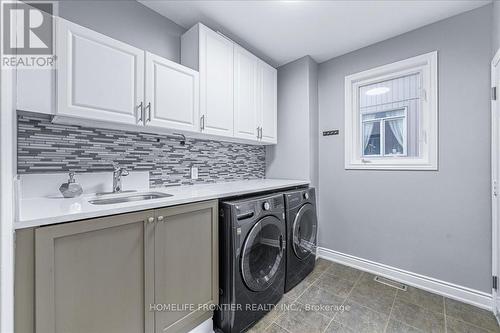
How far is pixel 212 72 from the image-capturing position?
6.48 feet

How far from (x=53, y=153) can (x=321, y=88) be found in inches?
108

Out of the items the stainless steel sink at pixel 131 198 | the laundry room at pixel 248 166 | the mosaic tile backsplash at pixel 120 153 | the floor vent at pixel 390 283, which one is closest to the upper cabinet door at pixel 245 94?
the laundry room at pixel 248 166

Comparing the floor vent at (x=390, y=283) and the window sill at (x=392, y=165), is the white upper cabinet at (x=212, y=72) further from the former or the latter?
the floor vent at (x=390, y=283)

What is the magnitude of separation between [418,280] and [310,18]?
2645 mm

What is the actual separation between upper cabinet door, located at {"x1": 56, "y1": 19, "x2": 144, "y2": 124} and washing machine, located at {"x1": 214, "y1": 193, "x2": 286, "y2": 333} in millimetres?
936

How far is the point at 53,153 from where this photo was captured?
4.51ft

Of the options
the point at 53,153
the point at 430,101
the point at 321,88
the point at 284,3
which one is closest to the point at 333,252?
the point at 430,101

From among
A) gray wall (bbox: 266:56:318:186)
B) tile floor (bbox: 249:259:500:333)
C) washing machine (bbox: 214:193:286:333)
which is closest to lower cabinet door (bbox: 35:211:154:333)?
Result: washing machine (bbox: 214:193:286:333)

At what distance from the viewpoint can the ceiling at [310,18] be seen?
1771mm

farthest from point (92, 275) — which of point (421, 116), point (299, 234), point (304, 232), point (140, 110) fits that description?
point (421, 116)

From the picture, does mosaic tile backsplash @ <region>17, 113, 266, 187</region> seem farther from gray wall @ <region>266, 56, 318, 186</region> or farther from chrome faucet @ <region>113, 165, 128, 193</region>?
gray wall @ <region>266, 56, 318, 186</region>

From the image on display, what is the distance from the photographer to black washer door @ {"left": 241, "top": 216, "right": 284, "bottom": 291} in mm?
1523

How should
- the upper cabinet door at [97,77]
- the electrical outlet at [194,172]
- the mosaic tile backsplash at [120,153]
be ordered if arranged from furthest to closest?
the electrical outlet at [194,172] < the mosaic tile backsplash at [120,153] < the upper cabinet door at [97,77]

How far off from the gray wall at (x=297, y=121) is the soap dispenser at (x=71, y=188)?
2.12m
